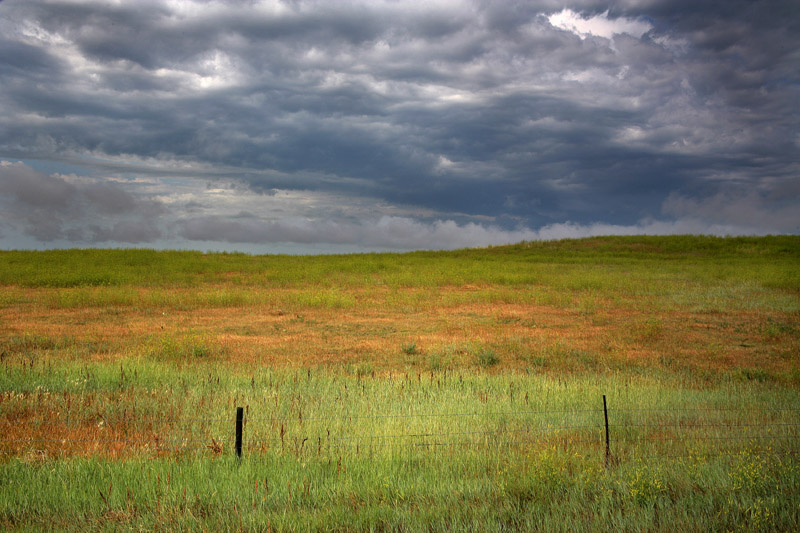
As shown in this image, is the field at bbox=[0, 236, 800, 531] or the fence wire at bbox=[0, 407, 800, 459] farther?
the fence wire at bbox=[0, 407, 800, 459]

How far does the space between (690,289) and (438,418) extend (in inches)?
1016

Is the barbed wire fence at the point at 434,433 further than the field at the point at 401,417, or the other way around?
the barbed wire fence at the point at 434,433

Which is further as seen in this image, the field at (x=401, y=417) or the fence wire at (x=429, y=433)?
the fence wire at (x=429, y=433)

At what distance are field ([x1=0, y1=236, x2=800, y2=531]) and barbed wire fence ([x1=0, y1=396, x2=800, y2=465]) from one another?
0.15ft

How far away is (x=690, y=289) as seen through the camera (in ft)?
94.6

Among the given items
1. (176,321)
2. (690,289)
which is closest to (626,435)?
(176,321)

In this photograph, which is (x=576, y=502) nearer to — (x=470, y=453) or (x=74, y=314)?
(x=470, y=453)

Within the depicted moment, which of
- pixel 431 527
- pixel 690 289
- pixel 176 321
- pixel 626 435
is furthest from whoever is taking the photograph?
pixel 690 289

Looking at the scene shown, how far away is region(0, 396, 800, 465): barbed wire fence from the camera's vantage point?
22.5 ft

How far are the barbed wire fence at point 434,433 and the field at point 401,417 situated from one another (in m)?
0.05

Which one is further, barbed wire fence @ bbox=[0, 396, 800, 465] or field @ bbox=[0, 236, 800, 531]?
barbed wire fence @ bbox=[0, 396, 800, 465]

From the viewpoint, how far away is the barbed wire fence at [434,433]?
6.86 metres

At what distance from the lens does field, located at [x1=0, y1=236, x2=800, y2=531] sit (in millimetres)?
5207

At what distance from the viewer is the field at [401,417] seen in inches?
205
